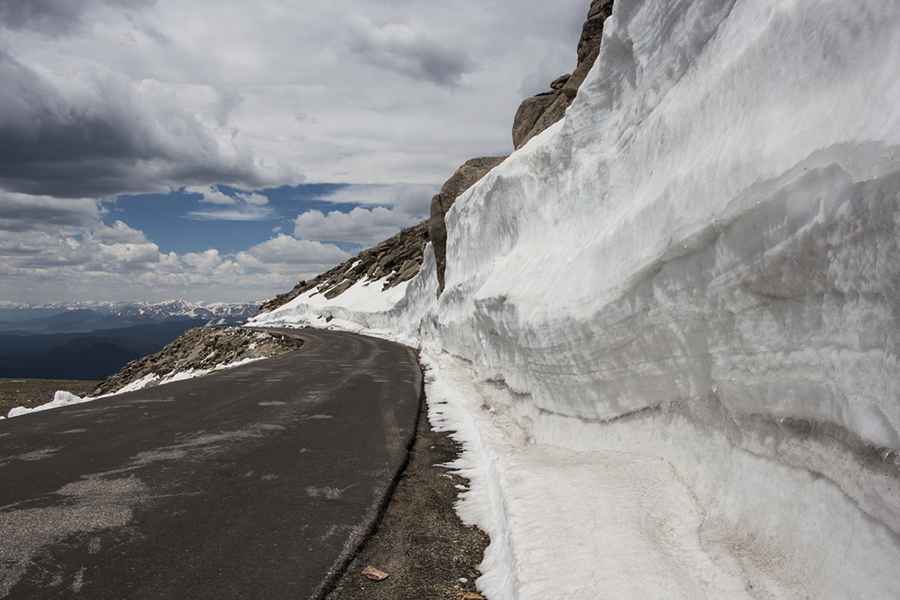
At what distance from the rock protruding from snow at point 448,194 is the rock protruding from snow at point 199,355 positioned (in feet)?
30.0

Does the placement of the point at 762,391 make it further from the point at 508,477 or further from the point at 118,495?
the point at 118,495

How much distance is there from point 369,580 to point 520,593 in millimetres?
1147

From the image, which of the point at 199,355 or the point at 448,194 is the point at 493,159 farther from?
the point at 199,355

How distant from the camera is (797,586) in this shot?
3129mm

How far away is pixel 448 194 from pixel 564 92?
11.4 m

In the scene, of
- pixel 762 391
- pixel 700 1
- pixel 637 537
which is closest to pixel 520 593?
pixel 637 537

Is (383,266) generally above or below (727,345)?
above

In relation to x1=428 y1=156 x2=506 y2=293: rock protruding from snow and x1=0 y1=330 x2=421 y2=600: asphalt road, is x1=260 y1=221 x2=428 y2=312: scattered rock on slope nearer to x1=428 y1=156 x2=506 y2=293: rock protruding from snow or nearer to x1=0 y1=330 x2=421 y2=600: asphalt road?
x1=428 y1=156 x2=506 y2=293: rock protruding from snow

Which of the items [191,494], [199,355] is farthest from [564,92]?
[199,355]

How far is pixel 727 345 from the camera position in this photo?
4473mm

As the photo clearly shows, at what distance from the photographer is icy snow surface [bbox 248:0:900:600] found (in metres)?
3.02

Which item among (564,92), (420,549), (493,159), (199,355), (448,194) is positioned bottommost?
(199,355)

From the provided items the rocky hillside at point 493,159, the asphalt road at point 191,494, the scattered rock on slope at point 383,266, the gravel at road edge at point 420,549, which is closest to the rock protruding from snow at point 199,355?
the rocky hillside at point 493,159

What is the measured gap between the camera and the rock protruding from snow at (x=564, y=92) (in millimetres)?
18562
